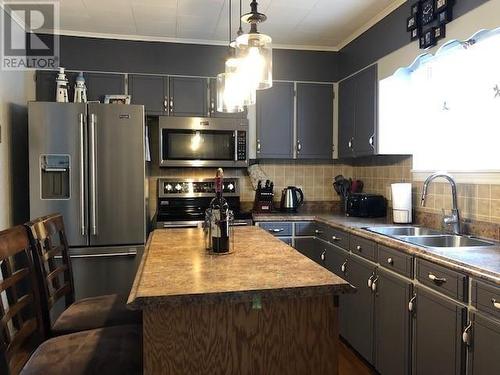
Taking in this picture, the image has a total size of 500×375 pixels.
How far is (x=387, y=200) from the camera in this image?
3.34m

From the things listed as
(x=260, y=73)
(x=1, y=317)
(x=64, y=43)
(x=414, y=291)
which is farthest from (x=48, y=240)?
(x=64, y=43)

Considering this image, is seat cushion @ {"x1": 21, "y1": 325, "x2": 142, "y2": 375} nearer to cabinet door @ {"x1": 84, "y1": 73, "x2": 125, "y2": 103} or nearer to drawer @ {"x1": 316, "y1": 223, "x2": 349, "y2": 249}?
drawer @ {"x1": 316, "y1": 223, "x2": 349, "y2": 249}

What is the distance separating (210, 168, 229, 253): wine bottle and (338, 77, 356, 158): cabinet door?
7.00 ft

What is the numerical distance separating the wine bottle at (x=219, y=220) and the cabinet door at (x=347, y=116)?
2.13m

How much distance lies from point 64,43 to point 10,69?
61 cm

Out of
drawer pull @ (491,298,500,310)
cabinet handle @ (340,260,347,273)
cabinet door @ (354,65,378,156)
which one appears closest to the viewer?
drawer pull @ (491,298,500,310)

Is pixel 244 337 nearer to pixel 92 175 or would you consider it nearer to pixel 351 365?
pixel 351 365

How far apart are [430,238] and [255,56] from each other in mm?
1603

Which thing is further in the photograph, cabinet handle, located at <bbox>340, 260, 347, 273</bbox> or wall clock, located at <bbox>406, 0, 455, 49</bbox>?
cabinet handle, located at <bbox>340, 260, 347, 273</bbox>

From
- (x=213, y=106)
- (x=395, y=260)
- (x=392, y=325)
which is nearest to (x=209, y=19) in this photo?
(x=213, y=106)

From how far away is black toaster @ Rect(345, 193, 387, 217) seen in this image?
3273mm

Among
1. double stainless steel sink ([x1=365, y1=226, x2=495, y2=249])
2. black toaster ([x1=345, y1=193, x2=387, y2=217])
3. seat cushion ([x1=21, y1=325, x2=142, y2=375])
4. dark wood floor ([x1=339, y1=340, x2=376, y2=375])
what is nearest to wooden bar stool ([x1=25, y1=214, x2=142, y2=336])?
seat cushion ([x1=21, y1=325, x2=142, y2=375])

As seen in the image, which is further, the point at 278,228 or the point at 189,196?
the point at 189,196

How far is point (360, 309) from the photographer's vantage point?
260 cm
